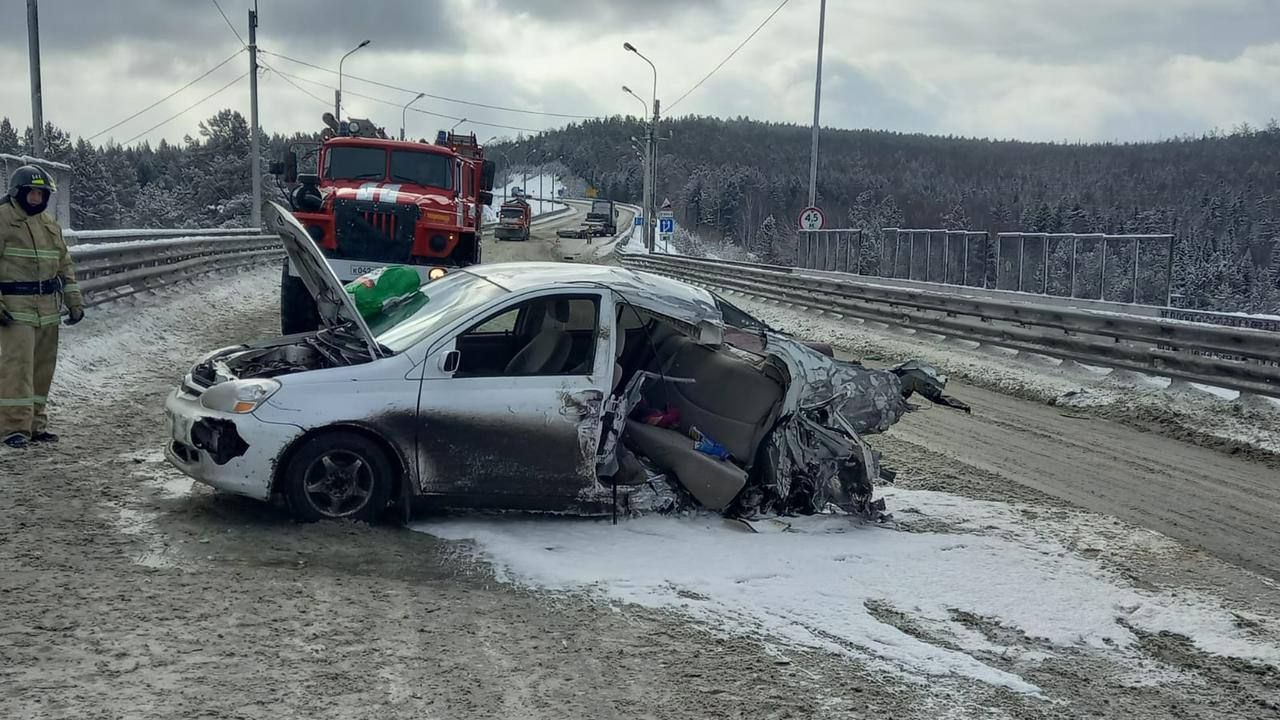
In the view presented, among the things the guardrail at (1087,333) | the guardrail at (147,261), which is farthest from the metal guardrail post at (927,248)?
the guardrail at (147,261)

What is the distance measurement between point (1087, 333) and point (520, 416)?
34.8ft

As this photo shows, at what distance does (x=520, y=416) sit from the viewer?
6.01 metres

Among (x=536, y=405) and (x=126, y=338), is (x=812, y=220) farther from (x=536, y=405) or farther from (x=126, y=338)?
(x=536, y=405)

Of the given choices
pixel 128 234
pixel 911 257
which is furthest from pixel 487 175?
pixel 911 257

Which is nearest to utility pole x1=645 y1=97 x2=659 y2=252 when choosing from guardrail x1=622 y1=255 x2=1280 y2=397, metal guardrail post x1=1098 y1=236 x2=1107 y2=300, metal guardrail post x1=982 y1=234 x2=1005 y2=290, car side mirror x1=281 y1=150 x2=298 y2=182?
metal guardrail post x1=982 y1=234 x2=1005 y2=290

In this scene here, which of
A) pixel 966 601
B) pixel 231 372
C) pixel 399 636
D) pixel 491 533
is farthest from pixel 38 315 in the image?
pixel 966 601

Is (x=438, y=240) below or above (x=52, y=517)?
above

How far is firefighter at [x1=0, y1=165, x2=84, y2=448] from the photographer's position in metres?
7.34

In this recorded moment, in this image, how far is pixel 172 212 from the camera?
97500 millimetres

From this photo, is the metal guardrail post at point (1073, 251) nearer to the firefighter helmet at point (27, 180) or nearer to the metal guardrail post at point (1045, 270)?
the metal guardrail post at point (1045, 270)

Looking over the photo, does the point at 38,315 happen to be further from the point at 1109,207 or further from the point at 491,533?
the point at 1109,207

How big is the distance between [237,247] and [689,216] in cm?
10834

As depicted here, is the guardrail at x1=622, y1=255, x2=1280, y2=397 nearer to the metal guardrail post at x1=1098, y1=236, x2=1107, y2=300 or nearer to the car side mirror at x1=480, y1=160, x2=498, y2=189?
the metal guardrail post at x1=1098, y1=236, x2=1107, y2=300

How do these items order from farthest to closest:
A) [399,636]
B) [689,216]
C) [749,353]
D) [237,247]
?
[689,216]
[237,247]
[749,353]
[399,636]
